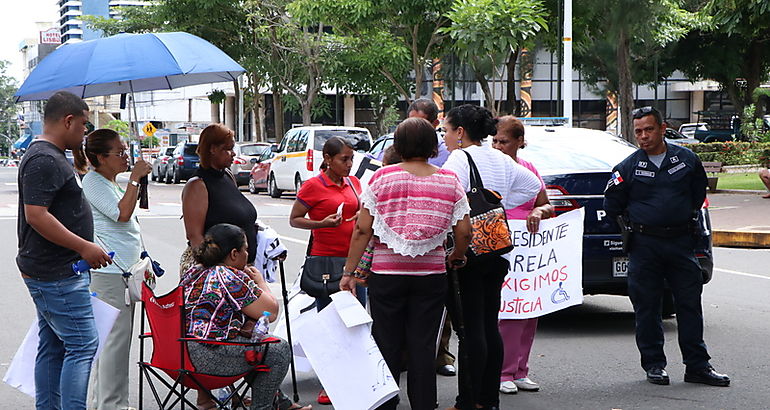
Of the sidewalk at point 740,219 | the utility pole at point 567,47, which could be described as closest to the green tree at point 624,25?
the utility pole at point 567,47

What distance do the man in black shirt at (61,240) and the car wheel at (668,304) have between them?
5254 millimetres

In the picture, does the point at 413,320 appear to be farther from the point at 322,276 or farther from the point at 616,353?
the point at 616,353

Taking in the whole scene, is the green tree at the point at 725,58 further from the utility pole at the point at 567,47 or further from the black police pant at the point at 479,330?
the black police pant at the point at 479,330

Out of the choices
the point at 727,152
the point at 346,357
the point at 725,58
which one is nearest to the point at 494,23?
the point at 727,152

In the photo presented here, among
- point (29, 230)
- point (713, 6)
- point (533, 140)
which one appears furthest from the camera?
point (713, 6)

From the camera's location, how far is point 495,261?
5633 mm

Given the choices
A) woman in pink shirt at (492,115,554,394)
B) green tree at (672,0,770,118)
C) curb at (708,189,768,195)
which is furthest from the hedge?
woman in pink shirt at (492,115,554,394)

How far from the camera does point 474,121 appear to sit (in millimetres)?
5738

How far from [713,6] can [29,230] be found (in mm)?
20230

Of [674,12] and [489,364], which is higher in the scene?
[674,12]

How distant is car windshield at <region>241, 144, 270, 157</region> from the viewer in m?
33.9

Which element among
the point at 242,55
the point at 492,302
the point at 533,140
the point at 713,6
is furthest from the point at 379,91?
the point at 492,302

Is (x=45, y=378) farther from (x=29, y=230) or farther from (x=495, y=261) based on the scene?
(x=495, y=261)

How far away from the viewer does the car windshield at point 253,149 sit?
111 feet
